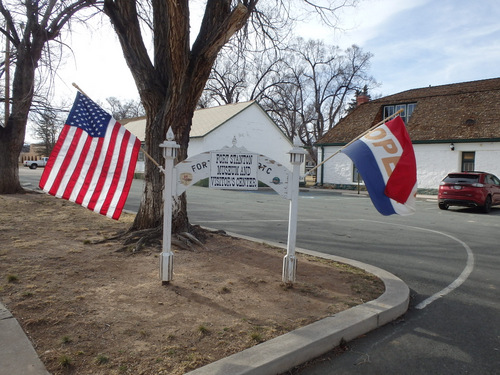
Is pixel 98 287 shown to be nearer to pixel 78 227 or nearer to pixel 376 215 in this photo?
pixel 78 227

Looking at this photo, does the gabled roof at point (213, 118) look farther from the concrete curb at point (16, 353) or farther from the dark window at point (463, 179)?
the concrete curb at point (16, 353)

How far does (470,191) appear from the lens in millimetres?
14523

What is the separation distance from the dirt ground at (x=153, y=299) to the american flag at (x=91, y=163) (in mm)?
1041

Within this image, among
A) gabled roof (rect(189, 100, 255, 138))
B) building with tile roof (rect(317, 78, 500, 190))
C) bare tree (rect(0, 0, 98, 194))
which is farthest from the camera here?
gabled roof (rect(189, 100, 255, 138))

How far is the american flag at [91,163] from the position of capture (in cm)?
480

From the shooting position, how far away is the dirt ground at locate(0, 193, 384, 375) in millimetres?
3100

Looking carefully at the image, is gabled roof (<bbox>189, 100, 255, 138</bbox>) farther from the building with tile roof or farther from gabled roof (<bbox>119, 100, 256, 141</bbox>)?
the building with tile roof

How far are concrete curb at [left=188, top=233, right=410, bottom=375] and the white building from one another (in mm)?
25828

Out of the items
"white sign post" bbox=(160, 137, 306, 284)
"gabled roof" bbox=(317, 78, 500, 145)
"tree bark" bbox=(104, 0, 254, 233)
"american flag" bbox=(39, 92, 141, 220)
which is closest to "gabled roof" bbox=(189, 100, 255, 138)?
"gabled roof" bbox=(317, 78, 500, 145)

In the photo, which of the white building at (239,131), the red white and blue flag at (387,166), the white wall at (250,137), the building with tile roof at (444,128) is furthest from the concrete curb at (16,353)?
the white wall at (250,137)

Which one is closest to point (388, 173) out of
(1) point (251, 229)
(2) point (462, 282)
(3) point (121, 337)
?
(2) point (462, 282)

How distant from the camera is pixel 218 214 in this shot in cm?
1231

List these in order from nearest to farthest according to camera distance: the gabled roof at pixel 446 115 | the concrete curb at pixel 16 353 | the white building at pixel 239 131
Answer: the concrete curb at pixel 16 353 < the gabled roof at pixel 446 115 < the white building at pixel 239 131

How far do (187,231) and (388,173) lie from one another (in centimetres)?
376
